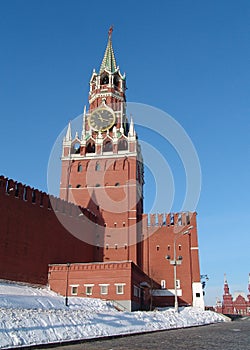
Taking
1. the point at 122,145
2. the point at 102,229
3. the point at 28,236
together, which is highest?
the point at 122,145

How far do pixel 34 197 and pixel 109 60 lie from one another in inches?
1361

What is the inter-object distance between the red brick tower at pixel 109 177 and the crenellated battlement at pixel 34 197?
5.43 m

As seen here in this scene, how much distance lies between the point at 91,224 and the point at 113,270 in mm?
12286

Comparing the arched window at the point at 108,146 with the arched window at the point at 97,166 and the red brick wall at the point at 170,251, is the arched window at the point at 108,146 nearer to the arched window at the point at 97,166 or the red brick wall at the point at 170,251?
the arched window at the point at 97,166

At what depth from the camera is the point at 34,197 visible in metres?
35.2

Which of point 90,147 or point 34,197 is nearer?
Result: point 34,197

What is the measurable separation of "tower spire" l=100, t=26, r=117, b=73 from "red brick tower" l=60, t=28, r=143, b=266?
781 centimetres

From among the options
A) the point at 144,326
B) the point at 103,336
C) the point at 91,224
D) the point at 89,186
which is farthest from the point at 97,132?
the point at 103,336

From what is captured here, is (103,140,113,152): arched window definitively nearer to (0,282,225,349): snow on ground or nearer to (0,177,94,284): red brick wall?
(0,177,94,284): red brick wall

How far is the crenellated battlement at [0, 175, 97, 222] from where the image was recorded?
32031 mm

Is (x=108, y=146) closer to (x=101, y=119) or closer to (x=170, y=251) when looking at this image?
(x=101, y=119)

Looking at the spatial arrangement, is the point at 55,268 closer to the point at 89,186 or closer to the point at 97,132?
the point at 89,186

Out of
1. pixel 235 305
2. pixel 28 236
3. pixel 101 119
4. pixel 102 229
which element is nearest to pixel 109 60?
pixel 101 119

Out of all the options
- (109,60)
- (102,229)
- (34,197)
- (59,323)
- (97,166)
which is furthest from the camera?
(109,60)
